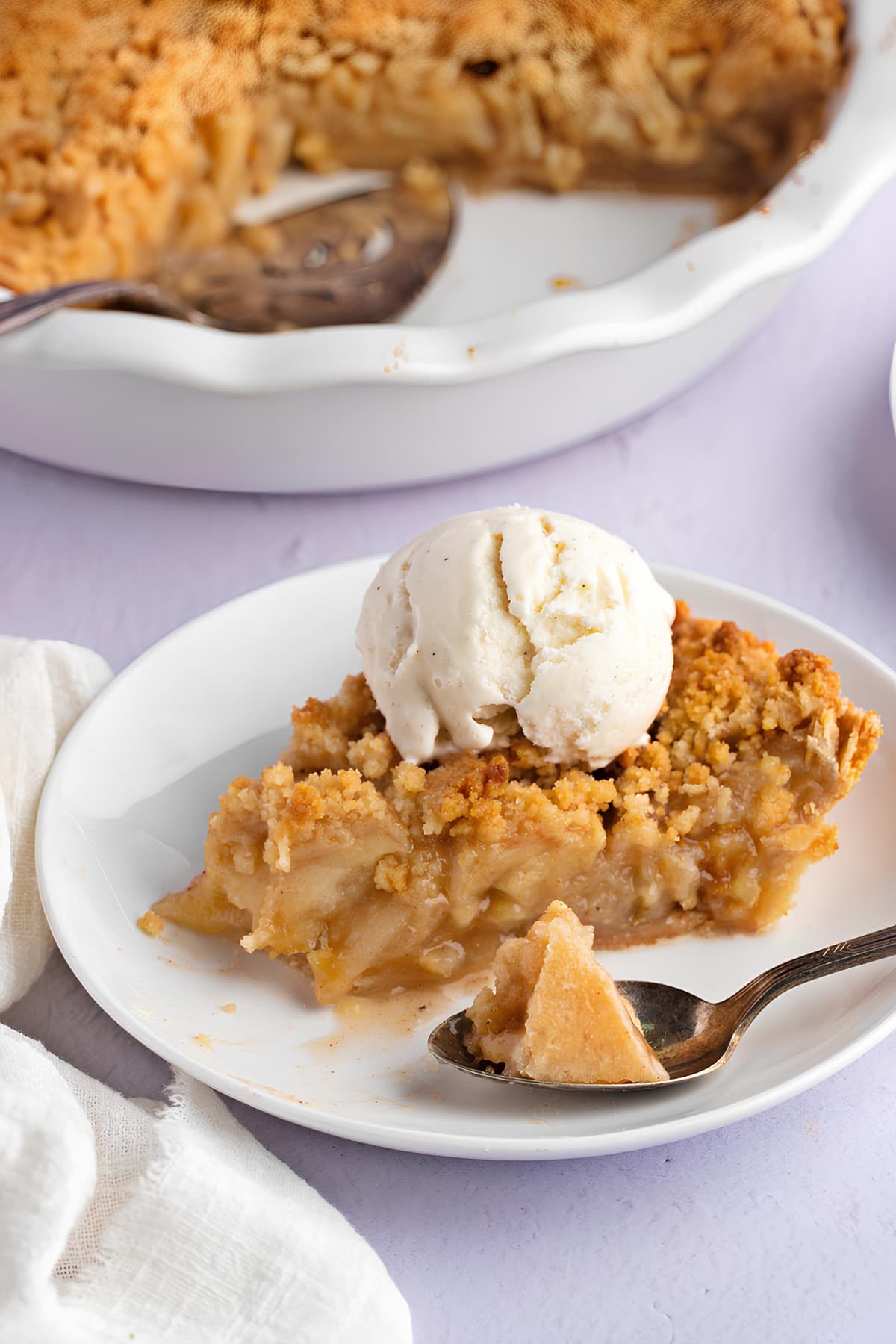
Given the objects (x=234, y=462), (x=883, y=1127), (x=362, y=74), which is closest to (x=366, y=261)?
(x=362, y=74)

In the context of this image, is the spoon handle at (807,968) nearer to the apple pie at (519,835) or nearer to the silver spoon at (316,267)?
the apple pie at (519,835)

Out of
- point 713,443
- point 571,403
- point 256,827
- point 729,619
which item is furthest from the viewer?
point 713,443

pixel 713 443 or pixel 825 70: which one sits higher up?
pixel 825 70

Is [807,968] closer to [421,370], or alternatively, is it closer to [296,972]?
[296,972]

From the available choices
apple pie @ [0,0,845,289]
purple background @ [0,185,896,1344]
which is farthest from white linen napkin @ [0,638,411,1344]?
apple pie @ [0,0,845,289]

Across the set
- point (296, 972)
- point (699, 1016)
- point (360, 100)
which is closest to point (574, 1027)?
point (699, 1016)

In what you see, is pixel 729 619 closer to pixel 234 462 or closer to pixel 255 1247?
pixel 234 462
